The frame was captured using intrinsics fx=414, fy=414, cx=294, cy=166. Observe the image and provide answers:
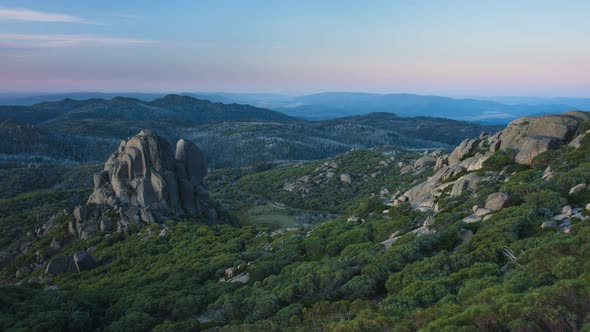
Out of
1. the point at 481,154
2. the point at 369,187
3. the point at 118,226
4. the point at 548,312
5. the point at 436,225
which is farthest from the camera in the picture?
the point at 369,187

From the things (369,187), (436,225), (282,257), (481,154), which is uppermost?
(481,154)

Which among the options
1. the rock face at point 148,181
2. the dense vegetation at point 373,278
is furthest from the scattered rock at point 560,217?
the rock face at point 148,181

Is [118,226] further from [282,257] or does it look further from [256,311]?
[256,311]

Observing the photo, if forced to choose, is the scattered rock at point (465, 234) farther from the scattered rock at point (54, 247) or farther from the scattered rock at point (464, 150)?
the scattered rock at point (54, 247)

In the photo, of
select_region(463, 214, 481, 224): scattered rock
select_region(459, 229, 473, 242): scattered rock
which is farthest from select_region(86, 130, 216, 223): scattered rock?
select_region(459, 229, 473, 242): scattered rock

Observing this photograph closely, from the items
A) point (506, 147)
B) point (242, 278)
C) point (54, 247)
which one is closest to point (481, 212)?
point (506, 147)

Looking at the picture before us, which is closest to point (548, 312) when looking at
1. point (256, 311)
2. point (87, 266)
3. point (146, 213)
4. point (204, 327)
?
point (256, 311)

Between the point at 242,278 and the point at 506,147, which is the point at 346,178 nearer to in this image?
the point at 506,147
